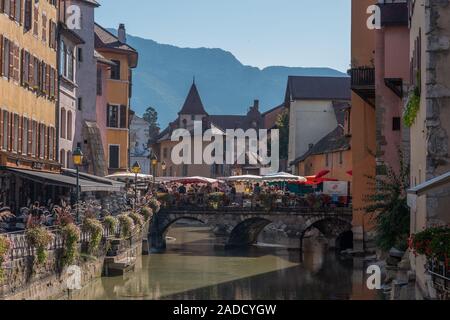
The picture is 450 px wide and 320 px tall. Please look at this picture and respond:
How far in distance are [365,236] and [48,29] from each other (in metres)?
19.3

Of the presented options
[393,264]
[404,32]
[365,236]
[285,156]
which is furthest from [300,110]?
[393,264]

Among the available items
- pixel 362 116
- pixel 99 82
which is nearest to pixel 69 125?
pixel 99 82

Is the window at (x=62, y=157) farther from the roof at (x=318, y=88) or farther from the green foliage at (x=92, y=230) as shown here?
the roof at (x=318, y=88)

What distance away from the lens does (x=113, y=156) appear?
208ft

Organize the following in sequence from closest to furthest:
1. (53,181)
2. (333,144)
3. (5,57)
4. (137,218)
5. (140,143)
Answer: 1. (5,57)
2. (53,181)
3. (137,218)
4. (333,144)
5. (140,143)

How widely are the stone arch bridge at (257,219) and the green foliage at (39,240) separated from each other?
30.4 metres

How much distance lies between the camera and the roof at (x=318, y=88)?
300 ft

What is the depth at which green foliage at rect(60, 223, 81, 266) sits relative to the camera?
90.5 feet

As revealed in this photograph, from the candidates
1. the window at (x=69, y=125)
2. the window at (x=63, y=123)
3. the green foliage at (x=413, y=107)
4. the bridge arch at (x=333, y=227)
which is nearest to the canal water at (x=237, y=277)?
the bridge arch at (x=333, y=227)

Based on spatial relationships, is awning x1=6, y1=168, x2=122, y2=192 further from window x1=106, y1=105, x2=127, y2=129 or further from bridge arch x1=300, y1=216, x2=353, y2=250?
window x1=106, y1=105, x2=127, y2=129

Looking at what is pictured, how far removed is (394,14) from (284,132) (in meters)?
68.6

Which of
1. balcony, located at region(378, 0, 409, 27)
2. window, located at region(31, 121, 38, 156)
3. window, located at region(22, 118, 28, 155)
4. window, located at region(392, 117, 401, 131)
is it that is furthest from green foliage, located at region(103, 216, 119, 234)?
window, located at region(392, 117, 401, 131)

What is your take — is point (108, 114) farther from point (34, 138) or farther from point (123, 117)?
point (34, 138)

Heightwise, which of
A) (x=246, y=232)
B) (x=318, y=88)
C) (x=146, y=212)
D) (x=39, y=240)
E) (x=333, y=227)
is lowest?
(x=246, y=232)
